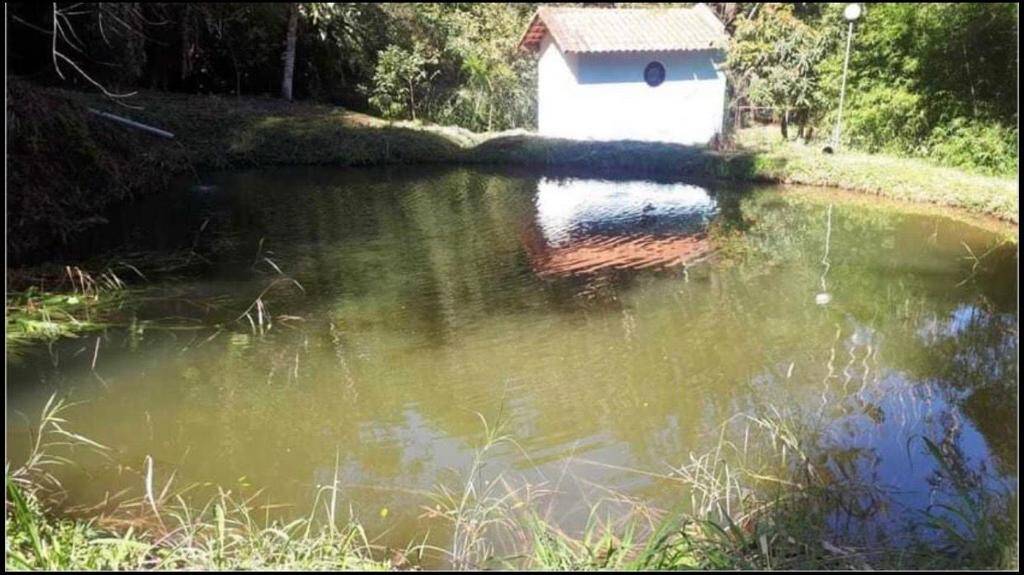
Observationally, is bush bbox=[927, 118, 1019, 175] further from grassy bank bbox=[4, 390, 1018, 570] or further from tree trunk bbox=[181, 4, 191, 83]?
tree trunk bbox=[181, 4, 191, 83]

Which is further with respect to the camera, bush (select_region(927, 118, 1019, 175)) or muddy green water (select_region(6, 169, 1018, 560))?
bush (select_region(927, 118, 1019, 175))

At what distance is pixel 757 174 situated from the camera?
1255 centimetres

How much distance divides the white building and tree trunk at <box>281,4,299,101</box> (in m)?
5.37

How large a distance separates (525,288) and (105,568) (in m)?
4.88

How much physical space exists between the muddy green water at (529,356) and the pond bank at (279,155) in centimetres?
75

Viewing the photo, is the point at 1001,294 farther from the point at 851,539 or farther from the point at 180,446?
the point at 180,446

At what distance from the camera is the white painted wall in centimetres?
1597

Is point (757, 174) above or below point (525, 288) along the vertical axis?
above

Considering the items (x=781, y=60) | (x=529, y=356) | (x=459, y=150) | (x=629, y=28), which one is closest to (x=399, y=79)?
(x=459, y=150)

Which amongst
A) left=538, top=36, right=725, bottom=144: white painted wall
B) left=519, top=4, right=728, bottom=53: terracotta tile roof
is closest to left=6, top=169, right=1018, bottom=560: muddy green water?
left=538, top=36, right=725, bottom=144: white painted wall

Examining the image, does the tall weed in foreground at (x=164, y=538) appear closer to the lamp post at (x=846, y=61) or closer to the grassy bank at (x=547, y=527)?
the grassy bank at (x=547, y=527)

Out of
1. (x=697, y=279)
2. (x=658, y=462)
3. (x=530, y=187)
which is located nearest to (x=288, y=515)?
(x=658, y=462)

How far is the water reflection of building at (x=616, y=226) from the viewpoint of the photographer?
836 centimetres

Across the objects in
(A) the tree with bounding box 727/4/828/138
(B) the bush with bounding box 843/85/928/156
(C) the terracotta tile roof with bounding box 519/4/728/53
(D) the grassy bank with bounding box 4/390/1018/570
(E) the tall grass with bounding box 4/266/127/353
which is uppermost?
(C) the terracotta tile roof with bounding box 519/4/728/53
